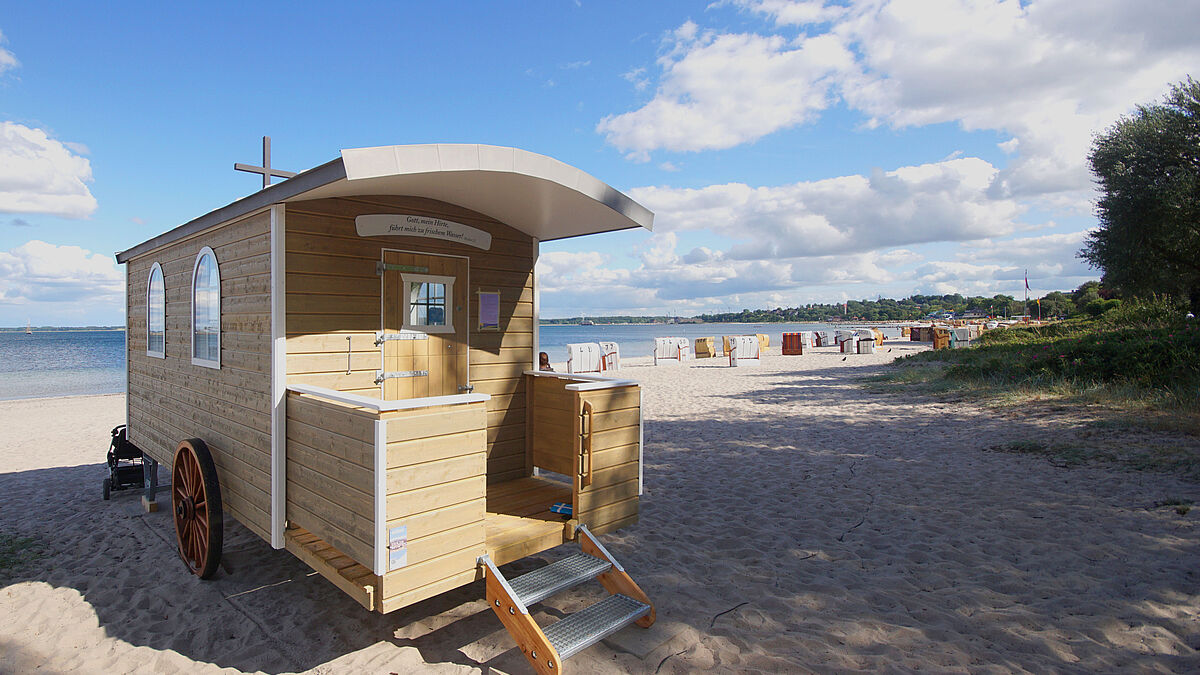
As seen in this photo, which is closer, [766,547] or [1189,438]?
[766,547]

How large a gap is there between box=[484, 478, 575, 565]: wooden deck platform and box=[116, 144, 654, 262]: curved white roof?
7.71ft

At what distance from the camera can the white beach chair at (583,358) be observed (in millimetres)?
19750

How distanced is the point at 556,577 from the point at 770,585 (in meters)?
1.63

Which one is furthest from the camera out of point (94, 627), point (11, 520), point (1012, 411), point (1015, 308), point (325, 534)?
point (1015, 308)

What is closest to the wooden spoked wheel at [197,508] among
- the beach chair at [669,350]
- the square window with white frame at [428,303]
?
the square window with white frame at [428,303]

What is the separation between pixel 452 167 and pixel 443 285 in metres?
1.58

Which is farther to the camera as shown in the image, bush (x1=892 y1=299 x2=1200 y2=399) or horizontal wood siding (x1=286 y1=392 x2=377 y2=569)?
bush (x1=892 y1=299 x2=1200 y2=399)

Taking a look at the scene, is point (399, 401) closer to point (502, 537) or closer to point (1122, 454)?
point (502, 537)

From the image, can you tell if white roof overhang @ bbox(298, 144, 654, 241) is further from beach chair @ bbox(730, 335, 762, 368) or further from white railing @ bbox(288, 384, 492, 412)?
beach chair @ bbox(730, 335, 762, 368)

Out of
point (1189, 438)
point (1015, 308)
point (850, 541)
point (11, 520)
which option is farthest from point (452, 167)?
point (1015, 308)

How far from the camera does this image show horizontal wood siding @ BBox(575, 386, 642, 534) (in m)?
4.49

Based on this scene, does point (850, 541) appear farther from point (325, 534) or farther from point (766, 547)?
point (325, 534)

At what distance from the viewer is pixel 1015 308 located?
9531 centimetres

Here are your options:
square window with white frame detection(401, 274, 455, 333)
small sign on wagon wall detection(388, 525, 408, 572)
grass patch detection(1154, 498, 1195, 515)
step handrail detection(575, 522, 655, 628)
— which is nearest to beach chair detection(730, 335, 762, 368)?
grass patch detection(1154, 498, 1195, 515)
